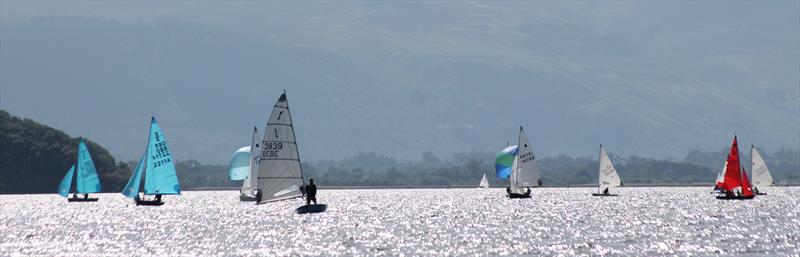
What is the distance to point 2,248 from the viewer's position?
251 ft

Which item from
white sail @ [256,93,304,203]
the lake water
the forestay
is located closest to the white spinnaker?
the lake water

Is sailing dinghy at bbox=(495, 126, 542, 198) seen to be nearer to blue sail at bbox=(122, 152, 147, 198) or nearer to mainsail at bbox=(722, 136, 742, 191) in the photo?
mainsail at bbox=(722, 136, 742, 191)

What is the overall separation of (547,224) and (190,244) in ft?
83.1

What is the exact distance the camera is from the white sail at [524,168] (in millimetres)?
140750

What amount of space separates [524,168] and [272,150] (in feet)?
170

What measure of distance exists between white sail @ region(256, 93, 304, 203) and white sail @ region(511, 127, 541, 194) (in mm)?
Answer: 48402

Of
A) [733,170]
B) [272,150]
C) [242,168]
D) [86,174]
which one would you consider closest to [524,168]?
[733,170]

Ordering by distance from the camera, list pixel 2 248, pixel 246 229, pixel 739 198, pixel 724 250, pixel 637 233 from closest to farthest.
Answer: pixel 724 250
pixel 2 248
pixel 637 233
pixel 246 229
pixel 739 198

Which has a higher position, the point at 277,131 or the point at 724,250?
the point at 277,131

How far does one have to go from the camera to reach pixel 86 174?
14688 cm

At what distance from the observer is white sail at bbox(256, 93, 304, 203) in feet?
307

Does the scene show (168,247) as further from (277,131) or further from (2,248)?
(277,131)

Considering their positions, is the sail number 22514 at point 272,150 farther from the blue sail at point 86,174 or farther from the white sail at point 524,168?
the blue sail at point 86,174

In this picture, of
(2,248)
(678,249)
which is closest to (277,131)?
(2,248)
